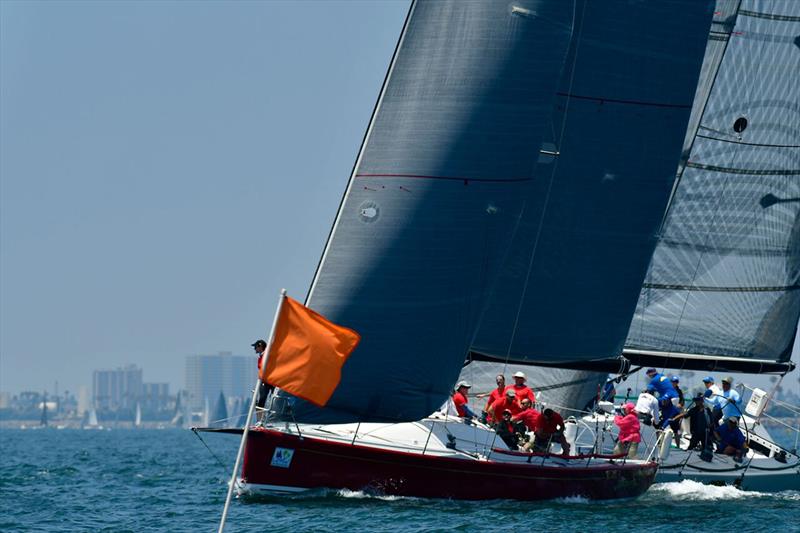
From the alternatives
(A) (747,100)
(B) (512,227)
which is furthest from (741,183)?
(B) (512,227)

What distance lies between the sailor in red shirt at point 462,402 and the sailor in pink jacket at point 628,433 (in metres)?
2.70

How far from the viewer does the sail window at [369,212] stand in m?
21.7

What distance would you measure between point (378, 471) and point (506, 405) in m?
2.92

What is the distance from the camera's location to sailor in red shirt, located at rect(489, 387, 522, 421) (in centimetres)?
2352

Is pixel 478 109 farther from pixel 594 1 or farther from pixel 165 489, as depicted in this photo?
pixel 165 489

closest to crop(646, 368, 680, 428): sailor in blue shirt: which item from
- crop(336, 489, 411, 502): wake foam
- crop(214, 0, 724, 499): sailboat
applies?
crop(214, 0, 724, 499): sailboat

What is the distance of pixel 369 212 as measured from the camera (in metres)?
21.7

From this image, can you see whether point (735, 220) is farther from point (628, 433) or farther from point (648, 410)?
point (628, 433)

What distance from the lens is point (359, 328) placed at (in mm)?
21500

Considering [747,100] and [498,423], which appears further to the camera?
[747,100]

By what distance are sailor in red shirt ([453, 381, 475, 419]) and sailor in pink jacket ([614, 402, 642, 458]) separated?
8.84 ft

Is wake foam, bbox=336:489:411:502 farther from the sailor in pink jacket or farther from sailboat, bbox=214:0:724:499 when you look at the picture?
the sailor in pink jacket

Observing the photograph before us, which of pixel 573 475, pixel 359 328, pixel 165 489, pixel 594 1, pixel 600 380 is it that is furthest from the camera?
pixel 165 489

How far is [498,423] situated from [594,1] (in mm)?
7069
